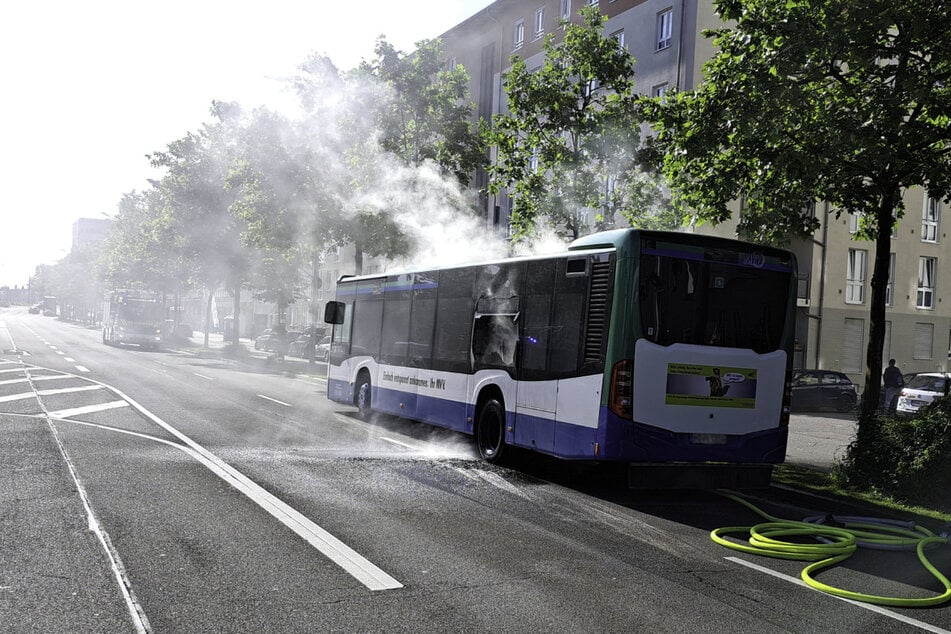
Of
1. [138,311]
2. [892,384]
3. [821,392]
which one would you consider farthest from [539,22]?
[138,311]

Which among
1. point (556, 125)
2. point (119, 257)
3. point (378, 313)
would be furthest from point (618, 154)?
point (119, 257)

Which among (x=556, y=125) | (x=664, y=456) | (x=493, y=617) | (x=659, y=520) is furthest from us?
(x=556, y=125)

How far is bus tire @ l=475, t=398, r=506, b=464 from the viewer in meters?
10.5

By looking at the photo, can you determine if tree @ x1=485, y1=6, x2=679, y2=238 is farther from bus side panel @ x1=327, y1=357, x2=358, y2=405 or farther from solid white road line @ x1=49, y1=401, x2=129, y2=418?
solid white road line @ x1=49, y1=401, x2=129, y2=418

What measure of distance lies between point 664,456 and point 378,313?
287 inches

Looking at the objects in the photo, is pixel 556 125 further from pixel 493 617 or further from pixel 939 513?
pixel 493 617

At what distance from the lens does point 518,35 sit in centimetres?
4300

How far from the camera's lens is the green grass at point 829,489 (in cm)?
891

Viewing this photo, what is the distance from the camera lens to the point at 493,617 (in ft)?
15.3

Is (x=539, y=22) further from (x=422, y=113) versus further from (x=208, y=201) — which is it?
(x=208, y=201)

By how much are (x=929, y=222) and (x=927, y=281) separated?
2662 millimetres

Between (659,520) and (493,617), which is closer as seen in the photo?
(493,617)

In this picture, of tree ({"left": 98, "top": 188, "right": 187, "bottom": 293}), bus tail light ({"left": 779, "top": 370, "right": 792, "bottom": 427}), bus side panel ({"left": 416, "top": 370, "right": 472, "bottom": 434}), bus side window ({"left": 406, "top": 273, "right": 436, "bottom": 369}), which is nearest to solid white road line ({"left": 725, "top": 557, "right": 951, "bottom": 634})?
bus tail light ({"left": 779, "top": 370, "right": 792, "bottom": 427})

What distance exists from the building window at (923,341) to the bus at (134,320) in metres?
37.4
